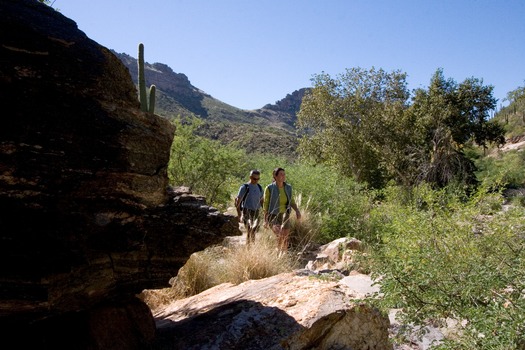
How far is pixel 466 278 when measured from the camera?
3428 millimetres

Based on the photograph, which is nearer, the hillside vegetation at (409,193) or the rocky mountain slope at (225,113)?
the hillside vegetation at (409,193)

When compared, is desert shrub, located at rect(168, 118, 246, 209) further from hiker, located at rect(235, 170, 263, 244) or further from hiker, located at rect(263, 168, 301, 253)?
hiker, located at rect(263, 168, 301, 253)

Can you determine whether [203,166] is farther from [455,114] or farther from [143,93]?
[455,114]

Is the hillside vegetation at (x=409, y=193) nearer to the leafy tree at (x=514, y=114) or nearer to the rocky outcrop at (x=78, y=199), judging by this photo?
the rocky outcrop at (x=78, y=199)

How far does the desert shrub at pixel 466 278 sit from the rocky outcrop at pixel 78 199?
1.56 m

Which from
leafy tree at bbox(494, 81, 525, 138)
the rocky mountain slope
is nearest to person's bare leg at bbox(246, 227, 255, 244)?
the rocky mountain slope

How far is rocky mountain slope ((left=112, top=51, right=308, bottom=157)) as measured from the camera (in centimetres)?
5031

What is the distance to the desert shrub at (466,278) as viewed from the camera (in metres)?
2.93

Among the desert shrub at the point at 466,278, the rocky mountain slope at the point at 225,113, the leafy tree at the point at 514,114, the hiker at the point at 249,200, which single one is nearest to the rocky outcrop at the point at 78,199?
the desert shrub at the point at 466,278

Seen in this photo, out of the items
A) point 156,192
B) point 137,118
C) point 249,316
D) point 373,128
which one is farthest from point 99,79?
point 373,128

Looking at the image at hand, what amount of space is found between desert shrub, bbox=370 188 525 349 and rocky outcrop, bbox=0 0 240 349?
5.13 ft

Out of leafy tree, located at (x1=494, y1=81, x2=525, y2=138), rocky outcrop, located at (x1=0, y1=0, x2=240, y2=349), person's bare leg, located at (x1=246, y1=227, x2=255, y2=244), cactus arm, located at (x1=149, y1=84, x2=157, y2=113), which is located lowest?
person's bare leg, located at (x1=246, y1=227, x2=255, y2=244)

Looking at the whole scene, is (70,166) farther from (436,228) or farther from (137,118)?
(436,228)

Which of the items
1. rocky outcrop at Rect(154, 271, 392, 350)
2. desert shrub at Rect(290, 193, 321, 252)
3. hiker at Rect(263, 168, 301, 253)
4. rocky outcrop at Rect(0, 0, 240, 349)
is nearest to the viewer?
rocky outcrop at Rect(0, 0, 240, 349)
